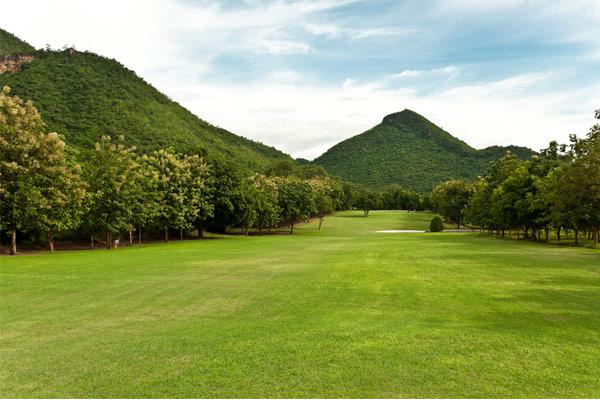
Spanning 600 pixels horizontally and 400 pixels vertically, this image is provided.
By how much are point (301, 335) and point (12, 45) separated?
125 metres

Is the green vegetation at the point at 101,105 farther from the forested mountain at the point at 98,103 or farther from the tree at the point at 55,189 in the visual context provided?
the tree at the point at 55,189

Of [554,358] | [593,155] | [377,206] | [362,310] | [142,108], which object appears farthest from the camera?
[377,206]

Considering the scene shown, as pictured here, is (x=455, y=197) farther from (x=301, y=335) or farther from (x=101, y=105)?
(x=301, y=335)

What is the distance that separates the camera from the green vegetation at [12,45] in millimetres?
102825

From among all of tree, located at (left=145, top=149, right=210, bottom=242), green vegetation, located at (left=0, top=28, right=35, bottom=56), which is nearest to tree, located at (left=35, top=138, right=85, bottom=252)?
tree, located at (left=145, top=149, right=210, bottom=242)

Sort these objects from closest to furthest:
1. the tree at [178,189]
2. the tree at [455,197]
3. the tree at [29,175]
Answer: the tree at [29,175] < the tree at [178,189] < the tree at [455,197]

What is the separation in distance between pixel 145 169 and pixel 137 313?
42732 mm

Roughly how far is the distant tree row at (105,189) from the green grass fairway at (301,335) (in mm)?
15470

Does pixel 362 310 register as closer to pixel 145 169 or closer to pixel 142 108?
pixel 145 169

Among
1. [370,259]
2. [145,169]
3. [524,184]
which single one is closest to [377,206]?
[524,184]

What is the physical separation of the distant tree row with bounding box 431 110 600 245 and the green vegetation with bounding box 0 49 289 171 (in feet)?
133

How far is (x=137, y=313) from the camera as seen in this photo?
13.6m

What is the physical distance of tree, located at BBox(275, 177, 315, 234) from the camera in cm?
8406

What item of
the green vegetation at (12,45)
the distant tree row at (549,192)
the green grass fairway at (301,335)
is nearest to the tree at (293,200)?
the distant tree row at (549,192)
